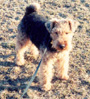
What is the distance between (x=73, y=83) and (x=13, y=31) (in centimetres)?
321

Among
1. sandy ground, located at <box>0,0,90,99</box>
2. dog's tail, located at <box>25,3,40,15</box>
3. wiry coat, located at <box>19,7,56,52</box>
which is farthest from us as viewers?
dog's tail, located at <box>25,3,40,15</box>

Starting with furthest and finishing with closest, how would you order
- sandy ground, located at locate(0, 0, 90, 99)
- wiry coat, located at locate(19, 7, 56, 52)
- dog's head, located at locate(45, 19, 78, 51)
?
sandy ground, located at locate(0, 0, 90, 99) → wiry coat, located at locate(19, 7, 56, 52) → dog's head, located at locate(45, 19, 78, 51)

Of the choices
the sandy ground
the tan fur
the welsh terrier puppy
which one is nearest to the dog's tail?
the welsh terrier puppy

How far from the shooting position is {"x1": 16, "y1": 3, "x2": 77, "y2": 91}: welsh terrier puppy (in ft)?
11.9

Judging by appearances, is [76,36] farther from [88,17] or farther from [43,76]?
[43,76]

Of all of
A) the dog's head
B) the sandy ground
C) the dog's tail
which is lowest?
the sandy ground

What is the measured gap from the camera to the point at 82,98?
4.23m

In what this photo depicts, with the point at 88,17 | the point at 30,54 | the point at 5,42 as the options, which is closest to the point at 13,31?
the point at 5,42

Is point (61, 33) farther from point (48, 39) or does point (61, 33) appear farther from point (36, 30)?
point (36, 30)

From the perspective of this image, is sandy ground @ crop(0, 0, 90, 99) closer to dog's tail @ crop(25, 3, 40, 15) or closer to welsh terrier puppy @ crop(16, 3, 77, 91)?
welsh terrier puppy @ crop(16, 3, 77, 91)

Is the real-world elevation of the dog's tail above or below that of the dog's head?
above

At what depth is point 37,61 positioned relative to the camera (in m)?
5.28

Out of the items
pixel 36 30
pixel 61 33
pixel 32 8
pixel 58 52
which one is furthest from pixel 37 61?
pixel 61 33

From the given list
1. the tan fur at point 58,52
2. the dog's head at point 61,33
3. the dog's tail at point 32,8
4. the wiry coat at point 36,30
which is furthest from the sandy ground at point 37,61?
the dog's tail at point 32,8
